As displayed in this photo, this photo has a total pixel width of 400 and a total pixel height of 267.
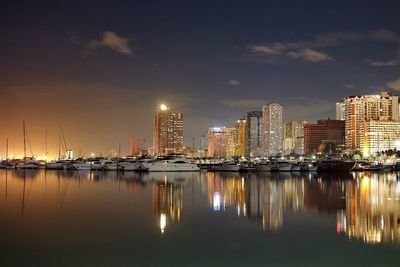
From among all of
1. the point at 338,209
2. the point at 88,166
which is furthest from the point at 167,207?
the point at 88,166

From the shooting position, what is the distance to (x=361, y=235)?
2164cm

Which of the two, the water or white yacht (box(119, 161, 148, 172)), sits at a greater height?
white yacht (box(119, 161, 148, 172))

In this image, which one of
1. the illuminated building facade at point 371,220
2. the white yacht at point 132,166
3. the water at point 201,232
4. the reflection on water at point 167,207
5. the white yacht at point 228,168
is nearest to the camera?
the water at point 201,232

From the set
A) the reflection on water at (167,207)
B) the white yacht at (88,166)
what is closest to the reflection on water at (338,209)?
the reflection on water at (167,207)

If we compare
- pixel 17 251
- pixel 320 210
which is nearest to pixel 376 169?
pixel 320 210

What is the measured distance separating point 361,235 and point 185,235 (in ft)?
28.3

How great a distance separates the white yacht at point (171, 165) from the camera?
97375 millimetres

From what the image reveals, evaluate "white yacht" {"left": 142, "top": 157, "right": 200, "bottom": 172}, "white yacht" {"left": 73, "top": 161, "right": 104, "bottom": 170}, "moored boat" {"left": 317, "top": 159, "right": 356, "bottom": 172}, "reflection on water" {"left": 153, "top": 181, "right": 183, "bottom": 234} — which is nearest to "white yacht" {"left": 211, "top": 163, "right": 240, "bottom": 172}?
"white yacht" {"left": 142, "top": 157, "right": 200, "bottom": 172}

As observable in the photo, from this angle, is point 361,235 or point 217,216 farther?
point 217,216

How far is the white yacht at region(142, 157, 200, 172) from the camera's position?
97.4m

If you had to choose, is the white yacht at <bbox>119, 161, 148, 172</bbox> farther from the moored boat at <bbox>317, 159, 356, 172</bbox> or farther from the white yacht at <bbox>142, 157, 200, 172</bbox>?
the moored boat at <bbox>317, 159, 356, 172</bbox>

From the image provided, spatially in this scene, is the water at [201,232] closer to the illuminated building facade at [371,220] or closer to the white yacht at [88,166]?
the illuminated building facade at [371,220]

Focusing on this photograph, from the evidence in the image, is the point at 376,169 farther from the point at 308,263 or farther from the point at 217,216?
the point at 308,263

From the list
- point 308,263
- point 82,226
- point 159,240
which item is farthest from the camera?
point 82,226
